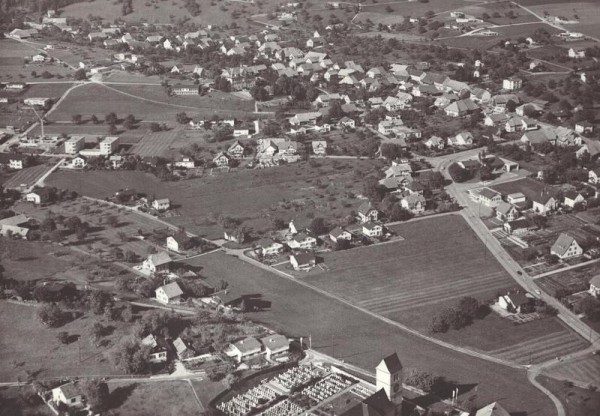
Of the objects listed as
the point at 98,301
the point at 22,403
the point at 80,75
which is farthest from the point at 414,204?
the point at 80,75

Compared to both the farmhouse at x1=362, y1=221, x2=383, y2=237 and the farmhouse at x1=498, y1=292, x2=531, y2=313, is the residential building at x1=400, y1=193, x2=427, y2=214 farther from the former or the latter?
the farmhouse at x1=498, y1=292, x2=531, y2=313

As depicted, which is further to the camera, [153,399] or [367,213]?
[367,213]

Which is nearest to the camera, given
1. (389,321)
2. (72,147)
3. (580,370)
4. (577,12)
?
(580,370)

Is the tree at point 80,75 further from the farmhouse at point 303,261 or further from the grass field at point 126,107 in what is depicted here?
the farmhouse at point 303,261

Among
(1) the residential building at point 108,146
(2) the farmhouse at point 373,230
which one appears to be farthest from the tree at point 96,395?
(1) the residential building at point 108,146

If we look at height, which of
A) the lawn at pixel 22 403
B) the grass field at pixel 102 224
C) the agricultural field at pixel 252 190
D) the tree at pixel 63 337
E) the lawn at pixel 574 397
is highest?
the lawn at pixel 22 403

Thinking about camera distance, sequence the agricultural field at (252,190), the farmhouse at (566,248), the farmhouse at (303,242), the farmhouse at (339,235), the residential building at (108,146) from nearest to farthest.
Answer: the farmhouse at (566,248), the farmhouse at (303,242), the farmhouse at (339,235), the agricultural field at (252,190), the residential building at (108,146)

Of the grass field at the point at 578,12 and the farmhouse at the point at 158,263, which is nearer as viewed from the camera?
the farmhouse at the point at 158,263

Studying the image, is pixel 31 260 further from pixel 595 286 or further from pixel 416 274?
pixel 595 286

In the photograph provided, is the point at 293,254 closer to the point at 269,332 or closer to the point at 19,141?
the point at 269,332
